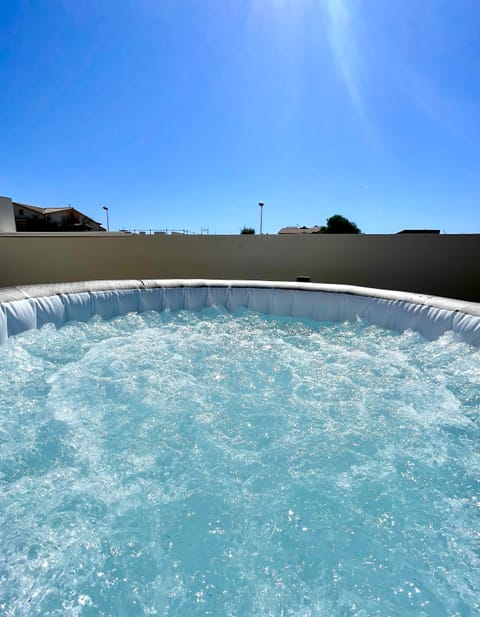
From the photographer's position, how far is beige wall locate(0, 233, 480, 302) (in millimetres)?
5273

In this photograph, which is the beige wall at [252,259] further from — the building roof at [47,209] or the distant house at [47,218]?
the building roof at [47,209]

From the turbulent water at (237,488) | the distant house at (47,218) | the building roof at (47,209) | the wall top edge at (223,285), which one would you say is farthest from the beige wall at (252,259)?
the building roof at (47,209)

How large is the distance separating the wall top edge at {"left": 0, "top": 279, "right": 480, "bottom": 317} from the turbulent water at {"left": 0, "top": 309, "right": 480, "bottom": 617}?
0.87 metres

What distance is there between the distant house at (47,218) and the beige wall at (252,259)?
1588cm

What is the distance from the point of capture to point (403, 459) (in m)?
1.48

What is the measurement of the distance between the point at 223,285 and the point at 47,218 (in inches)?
949

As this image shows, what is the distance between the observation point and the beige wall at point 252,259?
527 cm

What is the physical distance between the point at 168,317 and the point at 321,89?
16.4ft

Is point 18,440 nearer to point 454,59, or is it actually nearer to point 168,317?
point 168,317

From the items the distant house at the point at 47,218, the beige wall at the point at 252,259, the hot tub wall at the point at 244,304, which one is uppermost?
the distant house at the point at 47,218

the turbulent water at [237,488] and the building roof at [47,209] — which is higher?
the building roof at [47,209]

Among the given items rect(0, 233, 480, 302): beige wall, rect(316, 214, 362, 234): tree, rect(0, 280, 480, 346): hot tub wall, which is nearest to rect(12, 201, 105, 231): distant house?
rect(0, 233, 480, 302): beige wall

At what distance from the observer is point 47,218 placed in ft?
73.6

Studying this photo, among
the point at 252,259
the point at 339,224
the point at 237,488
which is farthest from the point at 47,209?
the point at 237,488
